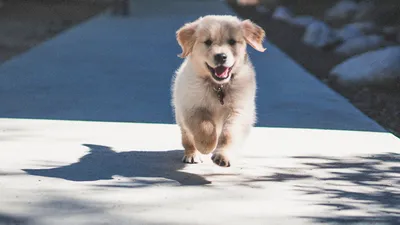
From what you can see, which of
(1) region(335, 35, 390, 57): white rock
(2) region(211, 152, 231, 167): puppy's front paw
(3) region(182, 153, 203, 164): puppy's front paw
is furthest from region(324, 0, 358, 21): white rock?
(2) region(211, 152, 231, 167): puppy's front paw

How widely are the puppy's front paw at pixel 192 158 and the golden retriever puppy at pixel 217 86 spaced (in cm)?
15

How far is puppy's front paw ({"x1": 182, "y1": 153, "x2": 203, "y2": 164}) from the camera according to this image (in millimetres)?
7047

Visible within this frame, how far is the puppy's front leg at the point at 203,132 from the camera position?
6.50 m

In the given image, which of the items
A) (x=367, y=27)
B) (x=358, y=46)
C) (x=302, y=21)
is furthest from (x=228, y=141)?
(x=302, y=21)

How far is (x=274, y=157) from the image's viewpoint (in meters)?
7.35

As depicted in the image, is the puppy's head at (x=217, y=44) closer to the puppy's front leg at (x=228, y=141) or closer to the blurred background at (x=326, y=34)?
the puppy's front leg at (x=228, y=141)

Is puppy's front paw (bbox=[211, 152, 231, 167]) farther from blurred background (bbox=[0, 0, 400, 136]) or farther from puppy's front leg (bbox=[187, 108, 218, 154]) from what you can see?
blurred background (bbox=[0, 0, 400, 136])

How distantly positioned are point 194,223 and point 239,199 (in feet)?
2.40

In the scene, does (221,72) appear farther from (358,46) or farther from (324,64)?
(358,46)

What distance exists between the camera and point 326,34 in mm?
16906

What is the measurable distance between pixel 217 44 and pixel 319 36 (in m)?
10.7

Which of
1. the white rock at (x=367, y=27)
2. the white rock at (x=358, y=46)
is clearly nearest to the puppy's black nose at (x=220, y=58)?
the white rock at (x=358, y=46)

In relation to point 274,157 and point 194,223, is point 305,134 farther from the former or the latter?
point 194,223

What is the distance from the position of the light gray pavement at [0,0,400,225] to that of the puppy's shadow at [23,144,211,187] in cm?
1
